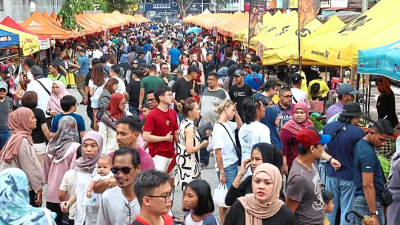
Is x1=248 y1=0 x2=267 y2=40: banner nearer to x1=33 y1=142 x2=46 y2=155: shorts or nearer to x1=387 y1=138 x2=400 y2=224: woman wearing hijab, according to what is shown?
x1=33 y1=142 x2=46 y2=155: shorts

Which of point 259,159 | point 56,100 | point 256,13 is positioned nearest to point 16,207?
point 259,159

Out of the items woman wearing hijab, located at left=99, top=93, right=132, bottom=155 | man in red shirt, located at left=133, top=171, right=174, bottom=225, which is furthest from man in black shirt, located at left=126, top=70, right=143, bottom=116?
man in red shirt, located at left=133, top=171, right=174, bottom=225

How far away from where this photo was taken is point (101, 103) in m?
9.62

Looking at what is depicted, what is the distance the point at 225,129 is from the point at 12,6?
20.2 m

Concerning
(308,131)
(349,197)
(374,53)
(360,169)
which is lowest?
(349,197)

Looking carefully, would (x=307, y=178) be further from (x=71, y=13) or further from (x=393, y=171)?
(x=71, y=13)

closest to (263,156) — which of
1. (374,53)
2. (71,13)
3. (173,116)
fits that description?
(173,116)

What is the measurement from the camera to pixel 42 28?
2084cm

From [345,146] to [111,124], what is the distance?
2646mm

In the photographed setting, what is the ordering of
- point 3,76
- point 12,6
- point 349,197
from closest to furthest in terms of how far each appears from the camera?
point 349,197 < point 3,76 < point 12,6

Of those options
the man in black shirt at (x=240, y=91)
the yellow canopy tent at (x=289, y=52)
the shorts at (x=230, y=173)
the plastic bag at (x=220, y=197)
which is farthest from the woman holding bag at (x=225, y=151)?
the yellow canopy tent at (x=289, y=52)

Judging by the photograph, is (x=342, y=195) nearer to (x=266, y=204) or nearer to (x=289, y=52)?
(x=266, y=204)

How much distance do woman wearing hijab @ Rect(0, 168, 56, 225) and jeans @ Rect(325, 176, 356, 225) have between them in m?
3.45

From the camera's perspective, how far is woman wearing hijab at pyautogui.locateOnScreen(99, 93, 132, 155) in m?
7.33
